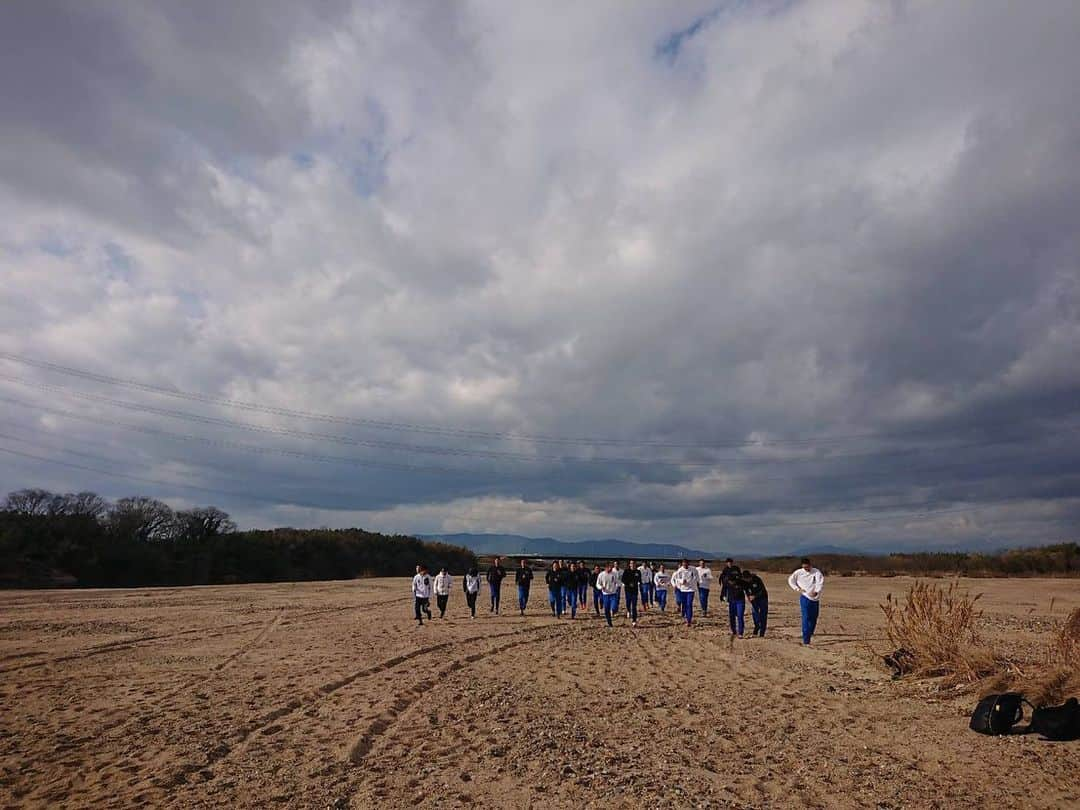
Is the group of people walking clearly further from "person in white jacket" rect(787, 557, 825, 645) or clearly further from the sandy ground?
the sandy ground

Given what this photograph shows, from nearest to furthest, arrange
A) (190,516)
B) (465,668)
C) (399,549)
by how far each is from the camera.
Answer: (465,668), (190,516), (399,549)

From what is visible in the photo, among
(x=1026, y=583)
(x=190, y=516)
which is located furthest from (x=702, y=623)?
(x=190, y=516)

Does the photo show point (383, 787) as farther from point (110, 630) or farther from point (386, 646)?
point (110, 630)

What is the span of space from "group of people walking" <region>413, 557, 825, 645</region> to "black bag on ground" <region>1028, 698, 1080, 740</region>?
7453 mm

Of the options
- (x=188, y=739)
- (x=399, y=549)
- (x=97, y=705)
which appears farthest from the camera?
(x=399, y=549)

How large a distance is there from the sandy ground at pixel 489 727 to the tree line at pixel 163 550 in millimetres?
31821

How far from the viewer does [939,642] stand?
12328 mm

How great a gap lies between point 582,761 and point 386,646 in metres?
9.91

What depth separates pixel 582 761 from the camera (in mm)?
8109

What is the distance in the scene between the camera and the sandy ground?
7.12 metres

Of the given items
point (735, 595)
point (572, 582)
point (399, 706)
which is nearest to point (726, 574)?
point (735, 595)

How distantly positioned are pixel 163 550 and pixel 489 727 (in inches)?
2112

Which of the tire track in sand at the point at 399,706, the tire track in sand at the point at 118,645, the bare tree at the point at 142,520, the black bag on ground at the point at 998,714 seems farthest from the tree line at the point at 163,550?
the black bag on ground at the point at 998,714

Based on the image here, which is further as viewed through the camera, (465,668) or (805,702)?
(465,668)
